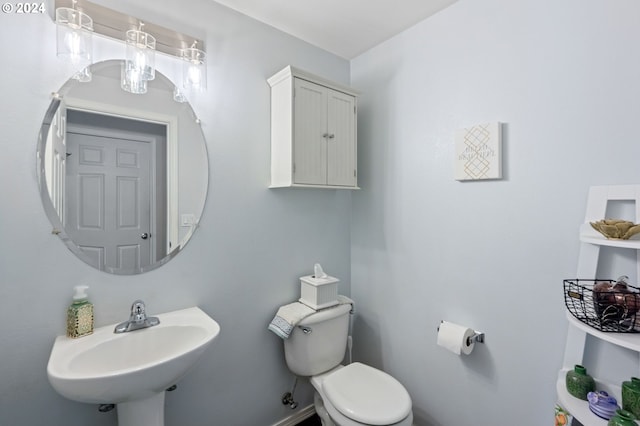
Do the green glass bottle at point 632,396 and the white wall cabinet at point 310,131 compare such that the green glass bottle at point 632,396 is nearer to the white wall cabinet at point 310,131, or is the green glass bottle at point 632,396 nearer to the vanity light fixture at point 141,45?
the white wall cabinet at point 310,131

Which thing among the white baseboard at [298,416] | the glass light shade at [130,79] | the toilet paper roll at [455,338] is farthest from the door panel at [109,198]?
the toilet paper roll at [455,338]

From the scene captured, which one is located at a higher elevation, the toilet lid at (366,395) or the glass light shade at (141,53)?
the glass light shade at (141,53)

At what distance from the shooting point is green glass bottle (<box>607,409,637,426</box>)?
2.98 ft

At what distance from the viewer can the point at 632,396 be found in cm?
100

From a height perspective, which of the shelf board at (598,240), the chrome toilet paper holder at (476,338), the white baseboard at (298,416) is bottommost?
the white baseboard at (298,416)

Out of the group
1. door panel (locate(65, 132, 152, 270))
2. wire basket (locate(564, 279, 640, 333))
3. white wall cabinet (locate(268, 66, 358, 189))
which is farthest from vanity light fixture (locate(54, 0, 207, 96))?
wire basket (locate(564, 279, 640, 333))

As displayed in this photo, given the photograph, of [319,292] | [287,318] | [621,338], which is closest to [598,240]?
[621,338]

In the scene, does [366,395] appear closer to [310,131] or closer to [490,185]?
[490,185]

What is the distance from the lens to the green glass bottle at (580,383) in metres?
1.11

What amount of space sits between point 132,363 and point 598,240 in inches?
73.2

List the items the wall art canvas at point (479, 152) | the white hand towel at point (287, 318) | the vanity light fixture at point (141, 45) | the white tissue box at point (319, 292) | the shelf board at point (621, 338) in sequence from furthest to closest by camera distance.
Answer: the white tissue box at point (319, 292)
the white hand towel at point (287, 318)
the wall art canvas at point (479, 152)
the vanity light fixture at point (141, 45)
the shelf board at point (621, 338)

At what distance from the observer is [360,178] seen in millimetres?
2168

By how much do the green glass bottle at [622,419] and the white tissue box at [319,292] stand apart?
1.21m

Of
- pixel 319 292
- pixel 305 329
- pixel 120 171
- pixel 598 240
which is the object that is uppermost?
pixel 120 171
